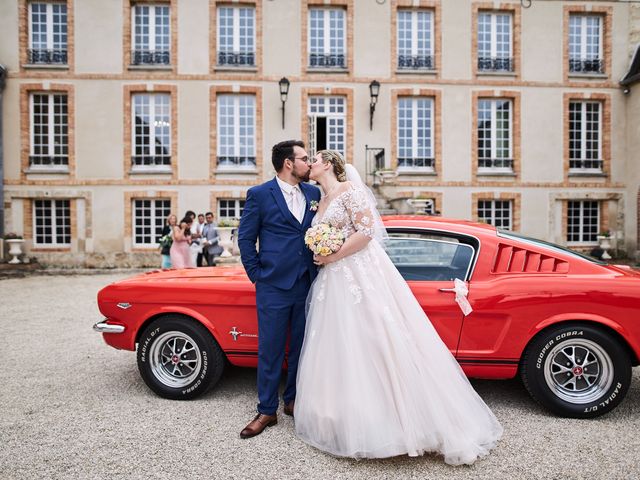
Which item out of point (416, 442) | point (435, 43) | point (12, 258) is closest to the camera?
point (416, 442)

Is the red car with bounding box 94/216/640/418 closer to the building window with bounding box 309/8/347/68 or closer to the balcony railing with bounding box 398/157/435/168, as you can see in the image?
the balcony railing with bounding box 398/157/435/168

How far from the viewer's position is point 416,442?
111 inches

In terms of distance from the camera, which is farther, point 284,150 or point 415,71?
point 415,71

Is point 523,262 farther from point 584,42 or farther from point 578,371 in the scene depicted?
point 584,42

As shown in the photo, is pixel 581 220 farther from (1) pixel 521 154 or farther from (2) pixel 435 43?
(2) pixel 435 43

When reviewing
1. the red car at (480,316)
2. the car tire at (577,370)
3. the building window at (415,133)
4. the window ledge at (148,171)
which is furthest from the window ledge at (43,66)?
the car tire at (577,370)

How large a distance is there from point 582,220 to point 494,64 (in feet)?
23.0

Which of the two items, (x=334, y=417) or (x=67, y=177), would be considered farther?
(x=67, y=177)

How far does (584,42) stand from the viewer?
17312 millimetres

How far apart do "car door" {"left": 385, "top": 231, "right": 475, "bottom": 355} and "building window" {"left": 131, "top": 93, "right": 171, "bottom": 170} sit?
14557 mm

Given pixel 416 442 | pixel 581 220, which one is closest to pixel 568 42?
pixel 581 220

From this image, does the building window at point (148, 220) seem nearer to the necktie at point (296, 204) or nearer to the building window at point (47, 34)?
the building window at point (47, 34)

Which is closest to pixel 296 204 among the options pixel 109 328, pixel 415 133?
pixel 109 328

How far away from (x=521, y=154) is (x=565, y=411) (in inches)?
612
